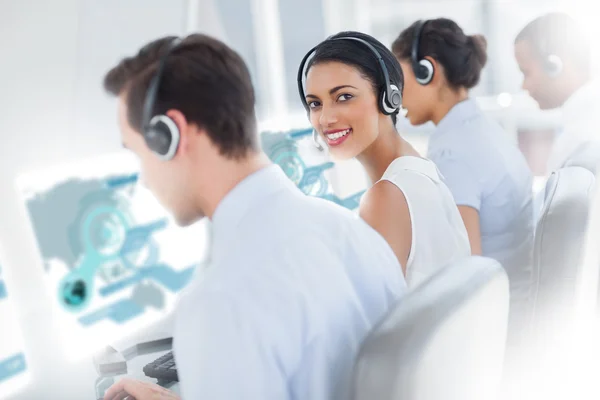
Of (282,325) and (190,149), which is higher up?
(190,149)

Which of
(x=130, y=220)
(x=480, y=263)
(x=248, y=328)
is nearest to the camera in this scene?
(x=248, y=328)

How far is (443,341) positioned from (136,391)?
54cm

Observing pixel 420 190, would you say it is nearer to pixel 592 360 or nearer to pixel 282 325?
pixel 282 325

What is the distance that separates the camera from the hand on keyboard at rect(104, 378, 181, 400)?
1.06 m

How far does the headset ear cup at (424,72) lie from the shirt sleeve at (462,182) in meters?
0.24

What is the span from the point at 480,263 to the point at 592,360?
1.46m

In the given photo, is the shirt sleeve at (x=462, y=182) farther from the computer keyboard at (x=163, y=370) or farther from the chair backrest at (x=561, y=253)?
the computer keyboard at (x=163, y=370)

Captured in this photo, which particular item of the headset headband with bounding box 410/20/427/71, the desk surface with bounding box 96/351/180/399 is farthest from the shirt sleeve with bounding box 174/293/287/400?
the headset headband with bounding box 410/20/427/71

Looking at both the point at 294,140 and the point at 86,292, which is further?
the point at 294,140

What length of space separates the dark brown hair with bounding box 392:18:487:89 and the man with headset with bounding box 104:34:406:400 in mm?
1041

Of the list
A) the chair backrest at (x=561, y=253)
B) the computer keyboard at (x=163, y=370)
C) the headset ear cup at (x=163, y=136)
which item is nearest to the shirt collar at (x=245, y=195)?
the headset ear cup at (x=163, y=136)

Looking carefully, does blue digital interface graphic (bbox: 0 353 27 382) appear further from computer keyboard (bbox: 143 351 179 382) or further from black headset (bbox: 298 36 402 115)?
black headset (bbox: 298 36 402 115)

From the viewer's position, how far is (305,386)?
34.5 inches

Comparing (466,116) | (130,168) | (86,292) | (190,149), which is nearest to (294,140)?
(466,116)
